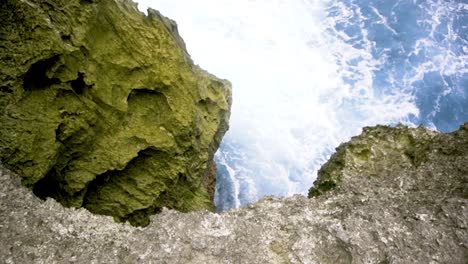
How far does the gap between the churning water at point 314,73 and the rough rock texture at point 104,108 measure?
7860 mm

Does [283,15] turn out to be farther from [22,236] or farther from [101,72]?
[22,236]

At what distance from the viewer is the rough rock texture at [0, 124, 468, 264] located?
538 cm

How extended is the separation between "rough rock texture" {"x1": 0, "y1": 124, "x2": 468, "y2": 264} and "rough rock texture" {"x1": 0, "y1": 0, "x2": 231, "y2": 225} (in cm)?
196

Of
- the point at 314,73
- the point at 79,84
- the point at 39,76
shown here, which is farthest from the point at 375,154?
the point at 314,73

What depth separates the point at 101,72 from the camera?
915cm

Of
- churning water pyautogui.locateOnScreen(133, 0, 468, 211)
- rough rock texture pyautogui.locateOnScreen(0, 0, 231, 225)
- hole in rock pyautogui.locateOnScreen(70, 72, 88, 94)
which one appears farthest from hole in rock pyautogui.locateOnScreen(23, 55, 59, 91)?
churning water pyautogui.locateOnScreen(133, 0, 468, 211)

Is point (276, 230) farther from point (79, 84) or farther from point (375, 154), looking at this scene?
point (79, 84)

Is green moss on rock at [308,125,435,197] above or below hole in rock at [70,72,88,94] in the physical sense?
above

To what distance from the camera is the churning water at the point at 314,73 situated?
68.4 ft

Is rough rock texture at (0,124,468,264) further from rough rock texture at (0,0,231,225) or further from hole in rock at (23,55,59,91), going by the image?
hole in rock at (23,55,59,91)

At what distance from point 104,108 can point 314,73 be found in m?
16.4

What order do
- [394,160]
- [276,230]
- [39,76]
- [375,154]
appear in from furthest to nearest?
[375,154] < [39,76] < [394,160] < [276,230]

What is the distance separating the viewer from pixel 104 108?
365 inches

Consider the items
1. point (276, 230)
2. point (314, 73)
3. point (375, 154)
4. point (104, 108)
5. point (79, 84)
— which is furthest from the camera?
point (314, 73)
